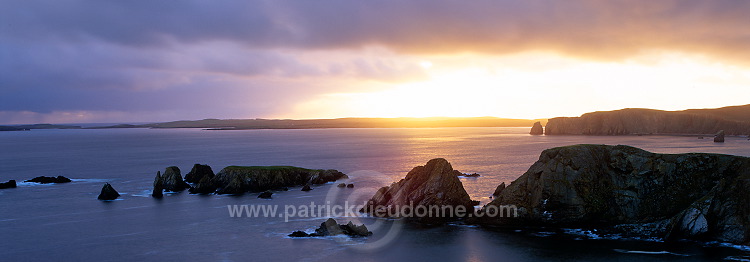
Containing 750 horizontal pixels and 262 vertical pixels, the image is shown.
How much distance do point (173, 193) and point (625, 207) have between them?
6755 centimetres

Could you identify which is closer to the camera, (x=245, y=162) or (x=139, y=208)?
(x=139, y=208)

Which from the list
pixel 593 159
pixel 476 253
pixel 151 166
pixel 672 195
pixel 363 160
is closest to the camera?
A: pixel 476 253

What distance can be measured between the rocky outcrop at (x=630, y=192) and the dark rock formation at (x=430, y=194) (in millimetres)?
4952

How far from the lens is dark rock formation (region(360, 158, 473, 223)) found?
61281 mm

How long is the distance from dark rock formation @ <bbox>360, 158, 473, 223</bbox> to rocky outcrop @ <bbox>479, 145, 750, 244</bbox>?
4952 mm

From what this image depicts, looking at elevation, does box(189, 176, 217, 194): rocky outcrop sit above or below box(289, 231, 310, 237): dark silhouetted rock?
above

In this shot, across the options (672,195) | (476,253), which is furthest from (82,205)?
(672,195)

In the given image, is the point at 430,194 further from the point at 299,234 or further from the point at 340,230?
the point at 299,234

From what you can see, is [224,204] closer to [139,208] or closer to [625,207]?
[139,208]

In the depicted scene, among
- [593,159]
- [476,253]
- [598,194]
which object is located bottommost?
[476,253]

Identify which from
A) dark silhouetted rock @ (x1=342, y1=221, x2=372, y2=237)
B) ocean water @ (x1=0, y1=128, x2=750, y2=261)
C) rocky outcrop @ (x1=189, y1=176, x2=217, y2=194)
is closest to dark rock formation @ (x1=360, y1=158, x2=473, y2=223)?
ocean water @ (x1=0, y1=128, x2=750, y2=261)

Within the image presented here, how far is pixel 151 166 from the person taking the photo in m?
132

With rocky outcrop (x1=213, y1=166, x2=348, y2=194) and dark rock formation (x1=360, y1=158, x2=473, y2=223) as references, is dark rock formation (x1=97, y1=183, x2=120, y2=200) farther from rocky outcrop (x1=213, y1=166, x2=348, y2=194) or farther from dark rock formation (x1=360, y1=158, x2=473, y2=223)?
dark rock formation (x1=360, y1=158, x2=473, y2=223)

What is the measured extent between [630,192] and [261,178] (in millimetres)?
58621
